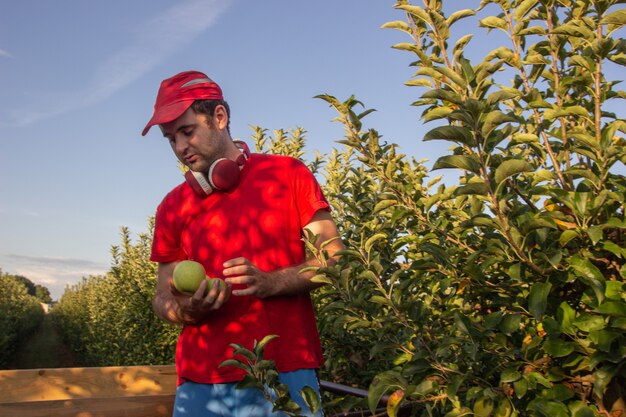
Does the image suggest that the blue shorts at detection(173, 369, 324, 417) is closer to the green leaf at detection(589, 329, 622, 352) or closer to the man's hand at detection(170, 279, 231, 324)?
the man's hand at detection(170, 279, 231, 324)

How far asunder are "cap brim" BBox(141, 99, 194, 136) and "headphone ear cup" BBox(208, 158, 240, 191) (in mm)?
247

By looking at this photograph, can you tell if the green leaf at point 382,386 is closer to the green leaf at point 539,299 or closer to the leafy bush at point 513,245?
the leafy bush at point 513,245

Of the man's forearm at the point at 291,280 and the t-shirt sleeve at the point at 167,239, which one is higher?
the t-shirt sleeve at the point at 167,239

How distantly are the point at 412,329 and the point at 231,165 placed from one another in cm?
94

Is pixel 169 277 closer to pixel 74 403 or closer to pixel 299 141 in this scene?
pixel 74 403

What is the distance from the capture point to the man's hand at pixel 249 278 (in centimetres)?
194

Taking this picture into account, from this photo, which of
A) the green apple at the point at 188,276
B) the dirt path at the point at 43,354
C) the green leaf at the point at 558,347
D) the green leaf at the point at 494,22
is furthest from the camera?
the dirt path at the point at 43,354

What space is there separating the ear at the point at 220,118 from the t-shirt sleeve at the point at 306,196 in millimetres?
354

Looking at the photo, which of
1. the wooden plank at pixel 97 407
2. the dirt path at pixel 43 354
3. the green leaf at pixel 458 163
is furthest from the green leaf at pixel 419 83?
the dirt path at pixel 43 354

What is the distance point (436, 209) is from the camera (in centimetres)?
221

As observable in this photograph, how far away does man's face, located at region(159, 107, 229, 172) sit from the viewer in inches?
90.9

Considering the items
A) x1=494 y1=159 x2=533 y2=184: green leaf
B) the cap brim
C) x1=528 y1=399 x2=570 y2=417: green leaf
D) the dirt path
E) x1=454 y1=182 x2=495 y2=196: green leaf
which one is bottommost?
x1=528 y1=399 x2=570 y2=417: green leaf

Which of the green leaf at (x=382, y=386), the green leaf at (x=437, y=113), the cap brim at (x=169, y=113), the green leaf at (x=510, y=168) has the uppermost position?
the cap brim at (x=169, y=113)

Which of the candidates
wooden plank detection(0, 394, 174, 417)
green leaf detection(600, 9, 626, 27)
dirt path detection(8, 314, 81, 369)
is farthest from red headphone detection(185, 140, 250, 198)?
dirt path detection(8, 314, 81, 369)
